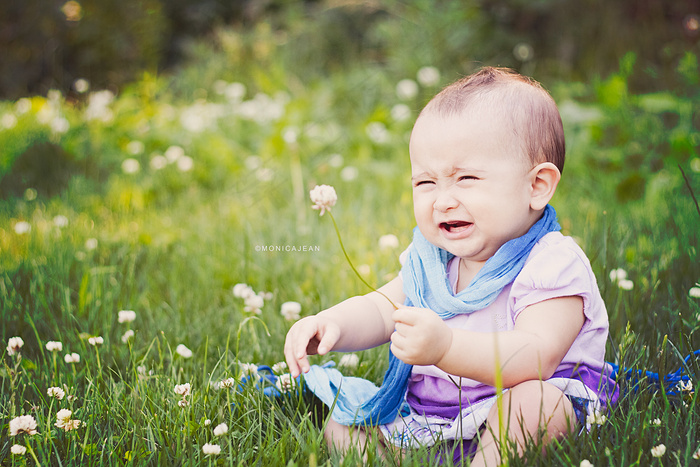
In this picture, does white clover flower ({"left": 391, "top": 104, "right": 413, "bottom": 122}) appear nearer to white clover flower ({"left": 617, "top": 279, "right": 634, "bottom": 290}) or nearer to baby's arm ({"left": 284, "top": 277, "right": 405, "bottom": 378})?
white clover flower ({"left": 617, "top": 279, "right": 634, "bottom": 290})

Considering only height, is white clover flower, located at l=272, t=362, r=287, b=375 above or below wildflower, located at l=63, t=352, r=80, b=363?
below

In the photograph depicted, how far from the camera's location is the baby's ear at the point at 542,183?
61.2 inches

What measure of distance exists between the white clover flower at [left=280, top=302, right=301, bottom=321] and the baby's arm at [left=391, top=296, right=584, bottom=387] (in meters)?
0.84

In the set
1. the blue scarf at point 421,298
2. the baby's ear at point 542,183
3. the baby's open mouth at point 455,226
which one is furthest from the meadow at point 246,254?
the baby's open mouth at point 455,226

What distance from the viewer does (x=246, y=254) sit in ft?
9.21

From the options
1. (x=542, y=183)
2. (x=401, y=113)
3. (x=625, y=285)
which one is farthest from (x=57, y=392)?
(x=401, y=113)

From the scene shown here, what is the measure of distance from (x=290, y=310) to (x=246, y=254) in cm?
69

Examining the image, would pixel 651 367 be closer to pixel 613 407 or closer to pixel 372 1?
pixel 613 407

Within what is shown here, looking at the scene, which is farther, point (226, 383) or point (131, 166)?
point (131, 166)

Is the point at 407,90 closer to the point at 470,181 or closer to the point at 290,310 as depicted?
the point at 290,310

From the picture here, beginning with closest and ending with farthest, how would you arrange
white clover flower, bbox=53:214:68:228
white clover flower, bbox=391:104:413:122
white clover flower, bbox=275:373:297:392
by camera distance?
white clover flower, bbox=275:373:297:392, white clover flower, bbox=53:214:68:228, white clover flower, bbox=391:104:413:122

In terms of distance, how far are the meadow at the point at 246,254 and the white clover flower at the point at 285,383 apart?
0.08 ft

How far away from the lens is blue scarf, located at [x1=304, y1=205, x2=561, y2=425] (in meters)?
1.58

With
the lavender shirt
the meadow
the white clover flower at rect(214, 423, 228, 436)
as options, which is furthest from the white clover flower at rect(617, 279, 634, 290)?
the white clover flower at rect(214, 423, 228, 436)
